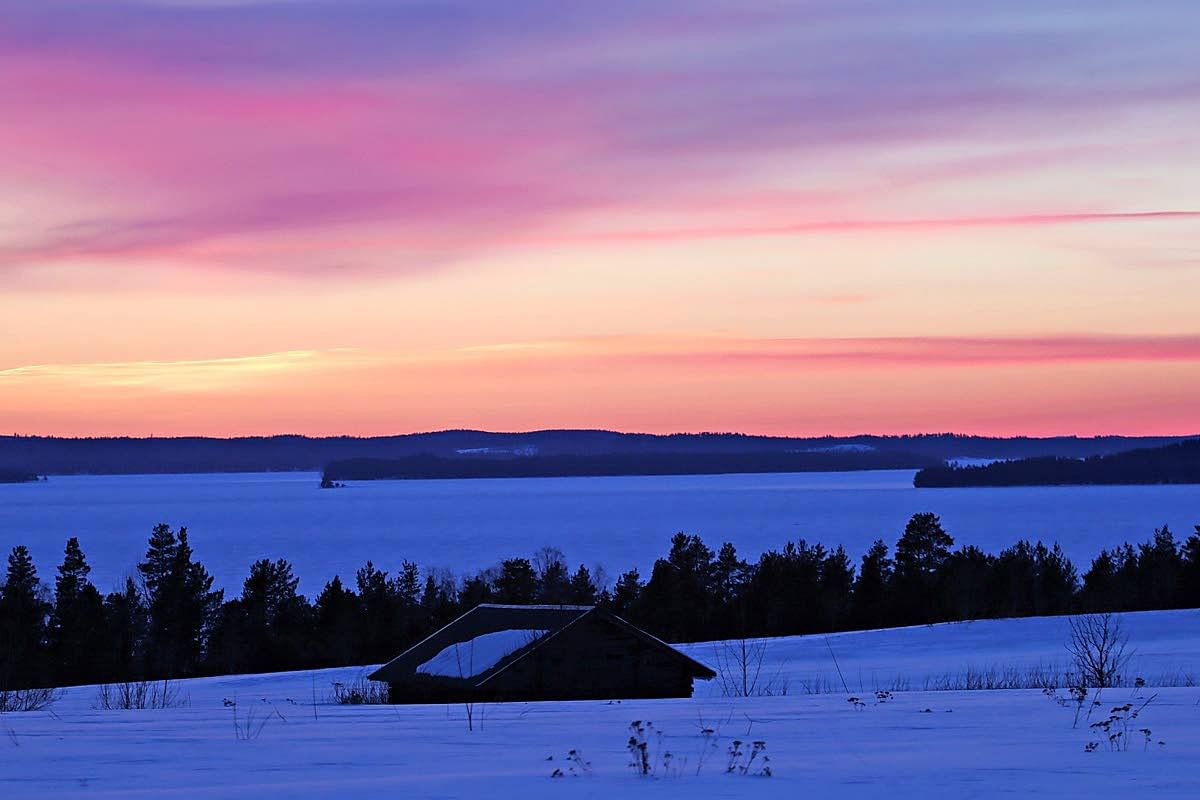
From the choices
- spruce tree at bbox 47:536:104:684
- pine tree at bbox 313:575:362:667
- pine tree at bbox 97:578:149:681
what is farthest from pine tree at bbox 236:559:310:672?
spruce tree at bbox 47:536:104:684

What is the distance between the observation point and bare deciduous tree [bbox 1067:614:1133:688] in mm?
17609

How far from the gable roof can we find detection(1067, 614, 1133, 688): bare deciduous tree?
6276 millimetres

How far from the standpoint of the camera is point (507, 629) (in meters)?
22.9

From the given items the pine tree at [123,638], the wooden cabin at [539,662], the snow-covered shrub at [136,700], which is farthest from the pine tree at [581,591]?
the wooden cabin at [539,662]

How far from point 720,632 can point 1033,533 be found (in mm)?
72714

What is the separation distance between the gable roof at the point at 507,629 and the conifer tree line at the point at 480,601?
24566mm

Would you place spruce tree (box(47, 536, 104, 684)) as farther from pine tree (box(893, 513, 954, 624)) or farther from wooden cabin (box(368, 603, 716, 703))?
pine tree (box(893, 513, 954, 624))

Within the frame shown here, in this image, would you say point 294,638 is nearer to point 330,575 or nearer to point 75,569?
point 75,569

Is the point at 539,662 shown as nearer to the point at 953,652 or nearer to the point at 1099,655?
the point at 1099,655

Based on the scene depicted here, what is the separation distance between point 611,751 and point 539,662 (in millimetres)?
13197

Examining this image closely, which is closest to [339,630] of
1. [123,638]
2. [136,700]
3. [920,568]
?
[123,638]

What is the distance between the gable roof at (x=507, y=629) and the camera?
2191 cm

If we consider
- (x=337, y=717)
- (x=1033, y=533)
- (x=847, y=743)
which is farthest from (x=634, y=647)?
(x=1033, y=533)

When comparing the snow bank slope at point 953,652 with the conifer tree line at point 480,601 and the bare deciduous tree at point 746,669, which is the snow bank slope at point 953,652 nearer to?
the bare deciduous tree at point 746,669
